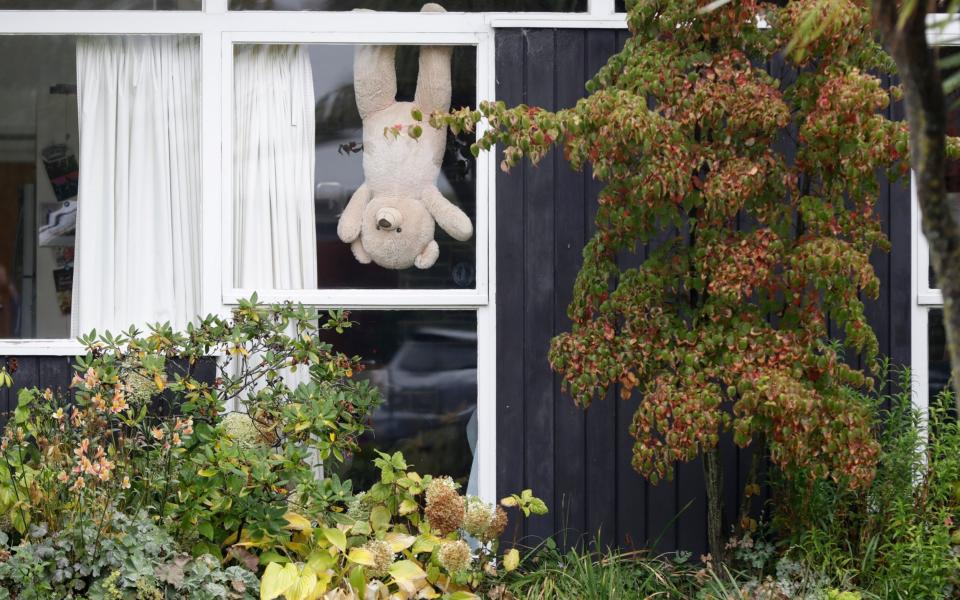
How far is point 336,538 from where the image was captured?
162 inches

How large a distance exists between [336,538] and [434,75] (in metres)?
2.23

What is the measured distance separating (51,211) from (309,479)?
2.01 metres

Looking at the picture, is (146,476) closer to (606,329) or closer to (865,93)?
(606,329)

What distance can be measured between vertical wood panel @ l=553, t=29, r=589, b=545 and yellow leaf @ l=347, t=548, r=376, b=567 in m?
1.18

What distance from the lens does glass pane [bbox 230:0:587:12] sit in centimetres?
504

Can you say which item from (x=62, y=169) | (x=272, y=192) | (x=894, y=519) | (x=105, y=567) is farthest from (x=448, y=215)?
(x=894, y=519)

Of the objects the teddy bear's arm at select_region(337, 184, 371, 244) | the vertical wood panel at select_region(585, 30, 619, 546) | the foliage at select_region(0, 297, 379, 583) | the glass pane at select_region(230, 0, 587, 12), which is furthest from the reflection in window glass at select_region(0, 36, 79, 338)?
the vertical wood panel at select_region(585, 30, 619, 546)

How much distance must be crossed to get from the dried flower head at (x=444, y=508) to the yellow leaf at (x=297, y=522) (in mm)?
496

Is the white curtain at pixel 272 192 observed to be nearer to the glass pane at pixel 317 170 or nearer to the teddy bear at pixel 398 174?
the glass pane at pixel 317 170

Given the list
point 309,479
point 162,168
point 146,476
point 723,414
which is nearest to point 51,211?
point 162,168

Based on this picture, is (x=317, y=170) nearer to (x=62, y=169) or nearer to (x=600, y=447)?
(x=62, y=169)

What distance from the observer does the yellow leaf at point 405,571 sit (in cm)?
412

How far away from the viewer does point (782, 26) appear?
3945 millimetres

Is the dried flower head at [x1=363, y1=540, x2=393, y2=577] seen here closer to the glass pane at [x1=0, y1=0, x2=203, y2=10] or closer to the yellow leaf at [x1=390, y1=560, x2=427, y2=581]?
the yellow leaf at [x1=390, y1=560, x2=427, y2=581]
